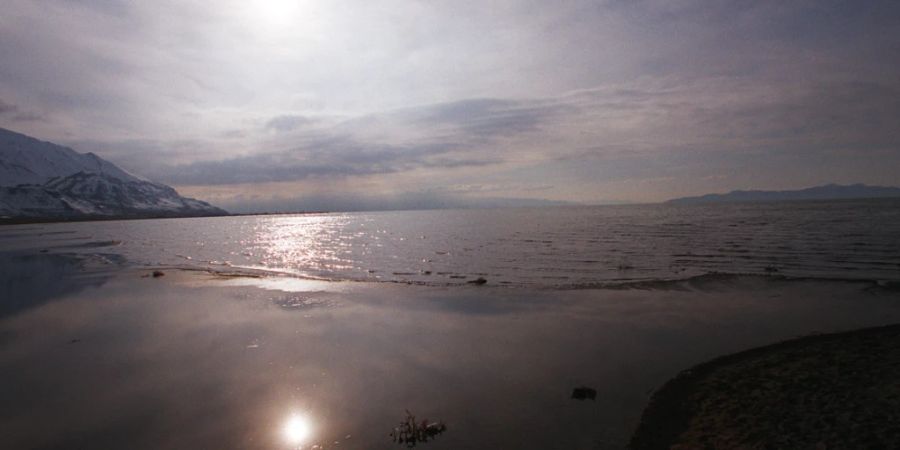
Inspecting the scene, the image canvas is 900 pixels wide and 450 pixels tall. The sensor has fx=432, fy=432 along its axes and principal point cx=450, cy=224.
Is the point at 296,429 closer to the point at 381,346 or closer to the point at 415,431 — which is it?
the point at 415,431

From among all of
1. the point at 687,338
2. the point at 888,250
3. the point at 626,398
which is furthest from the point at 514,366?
the point at 888,250

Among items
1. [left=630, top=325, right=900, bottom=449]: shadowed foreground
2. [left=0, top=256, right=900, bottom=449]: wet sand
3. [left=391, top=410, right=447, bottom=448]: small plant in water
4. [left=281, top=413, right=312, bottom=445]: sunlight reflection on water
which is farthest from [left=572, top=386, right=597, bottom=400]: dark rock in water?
[left=281, top=413, right=312, bottom=445]: sunlight reflection on water

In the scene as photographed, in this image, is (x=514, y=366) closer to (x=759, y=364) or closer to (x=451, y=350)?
(x=451, y=350)

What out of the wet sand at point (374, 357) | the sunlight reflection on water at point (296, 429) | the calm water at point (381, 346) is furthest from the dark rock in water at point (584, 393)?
the sunlight reflection on water at point (296, 429)

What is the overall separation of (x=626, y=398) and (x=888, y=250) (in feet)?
140

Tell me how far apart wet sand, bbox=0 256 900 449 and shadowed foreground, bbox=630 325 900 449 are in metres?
0.75

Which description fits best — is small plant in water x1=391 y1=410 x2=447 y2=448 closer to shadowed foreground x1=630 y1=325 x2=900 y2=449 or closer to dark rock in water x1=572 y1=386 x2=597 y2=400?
dark rock in water x1=572 y1=386 x2=597 y2=400

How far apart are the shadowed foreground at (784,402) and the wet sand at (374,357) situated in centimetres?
75

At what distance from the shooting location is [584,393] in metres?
11.6

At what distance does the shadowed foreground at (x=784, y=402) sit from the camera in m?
8.77

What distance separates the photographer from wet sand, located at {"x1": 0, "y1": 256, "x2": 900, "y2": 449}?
10.2 m

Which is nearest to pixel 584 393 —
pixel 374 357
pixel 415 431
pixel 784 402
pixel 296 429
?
pixel 784 402

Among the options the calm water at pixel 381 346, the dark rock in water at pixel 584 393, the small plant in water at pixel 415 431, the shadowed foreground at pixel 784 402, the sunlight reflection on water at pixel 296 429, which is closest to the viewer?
the shadowed foreground at pixel 784 402

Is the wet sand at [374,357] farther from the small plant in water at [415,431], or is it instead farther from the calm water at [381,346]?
the small plant in water at [415,431]
